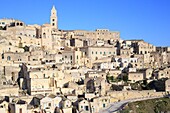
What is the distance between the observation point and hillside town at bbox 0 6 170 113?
128 feet

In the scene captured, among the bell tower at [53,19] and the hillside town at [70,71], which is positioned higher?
the bell tower at [53,19]

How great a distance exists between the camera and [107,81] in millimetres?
48938

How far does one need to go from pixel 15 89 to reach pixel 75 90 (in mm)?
7277

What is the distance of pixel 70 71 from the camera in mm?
47656

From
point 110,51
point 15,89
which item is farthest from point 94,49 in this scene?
point 15,89

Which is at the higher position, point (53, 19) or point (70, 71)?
point (53, 19)

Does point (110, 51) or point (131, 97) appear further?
point (110, 51)

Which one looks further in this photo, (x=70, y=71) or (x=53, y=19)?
(x=53, y=19)

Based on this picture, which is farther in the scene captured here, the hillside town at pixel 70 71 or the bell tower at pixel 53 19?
the bell tower at pixel 53 19

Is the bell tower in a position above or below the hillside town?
above

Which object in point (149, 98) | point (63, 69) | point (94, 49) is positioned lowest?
point (149, 98)

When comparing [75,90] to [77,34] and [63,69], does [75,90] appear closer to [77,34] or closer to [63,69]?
[63,69]

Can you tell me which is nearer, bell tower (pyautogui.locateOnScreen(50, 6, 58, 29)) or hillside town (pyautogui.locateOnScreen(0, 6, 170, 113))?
hillside town (pyautogui.locateOnScreen(0, 6, 170, 113))

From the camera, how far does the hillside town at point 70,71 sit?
3900 cm
